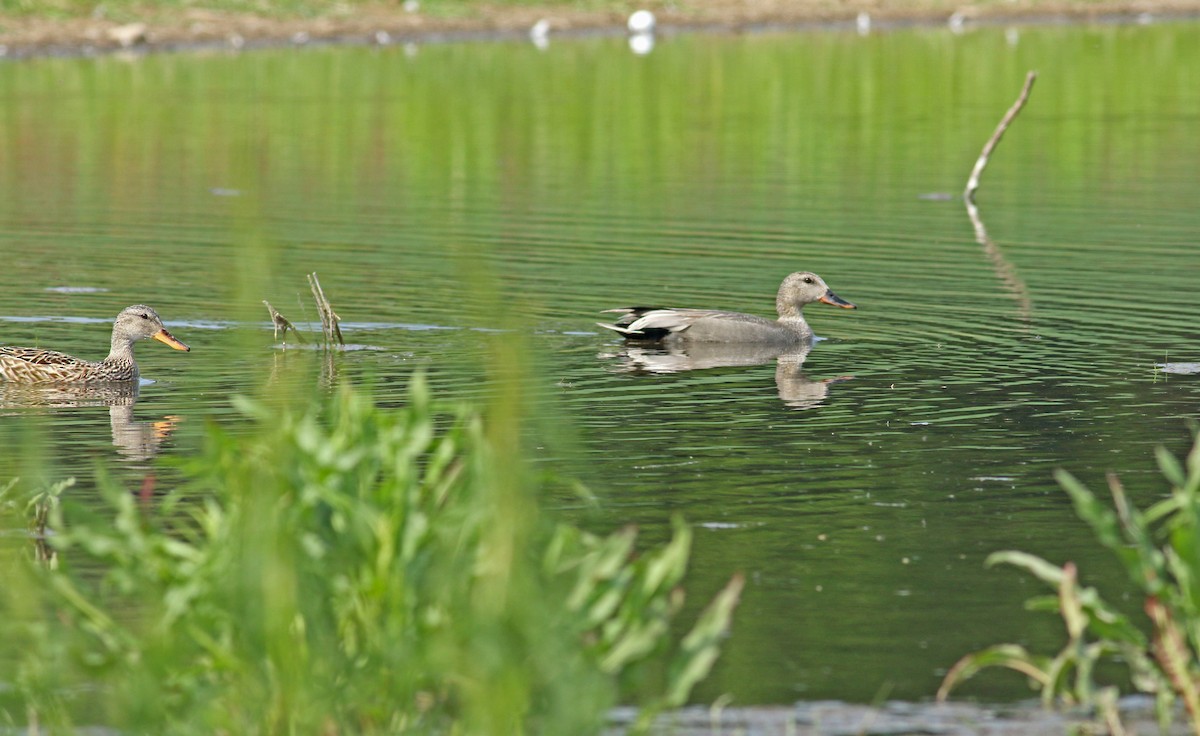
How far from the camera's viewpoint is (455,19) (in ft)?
174

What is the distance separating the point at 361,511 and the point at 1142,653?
2626 millimetres

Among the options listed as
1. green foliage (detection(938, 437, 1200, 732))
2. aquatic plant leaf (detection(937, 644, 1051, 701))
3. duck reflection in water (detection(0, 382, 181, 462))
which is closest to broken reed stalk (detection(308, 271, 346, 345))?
duck reflection in water (detection(0, 382, 181, 462))

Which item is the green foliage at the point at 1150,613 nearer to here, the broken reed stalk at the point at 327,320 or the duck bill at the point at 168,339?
the duck bill at the point at 168,339

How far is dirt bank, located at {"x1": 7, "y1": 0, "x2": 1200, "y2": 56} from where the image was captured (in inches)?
1908

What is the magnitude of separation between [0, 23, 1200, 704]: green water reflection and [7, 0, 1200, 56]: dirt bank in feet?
17.3

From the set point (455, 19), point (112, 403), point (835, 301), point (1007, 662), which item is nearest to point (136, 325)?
point (112, 403)

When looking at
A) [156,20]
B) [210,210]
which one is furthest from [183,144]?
[156,20]

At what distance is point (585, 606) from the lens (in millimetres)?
5977

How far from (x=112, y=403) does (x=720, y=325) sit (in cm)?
476

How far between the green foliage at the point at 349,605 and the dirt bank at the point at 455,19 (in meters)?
43.1

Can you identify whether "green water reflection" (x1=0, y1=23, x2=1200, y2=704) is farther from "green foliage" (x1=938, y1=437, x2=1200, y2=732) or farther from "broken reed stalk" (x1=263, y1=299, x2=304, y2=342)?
"green foliage" (x1=938, y1=437, x2=1200, y2=732)

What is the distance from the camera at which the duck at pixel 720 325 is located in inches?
611

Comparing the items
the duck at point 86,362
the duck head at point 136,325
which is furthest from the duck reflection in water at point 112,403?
the duck head at point 136,325

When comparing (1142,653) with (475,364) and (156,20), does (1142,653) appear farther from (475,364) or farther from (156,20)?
(156,20)
